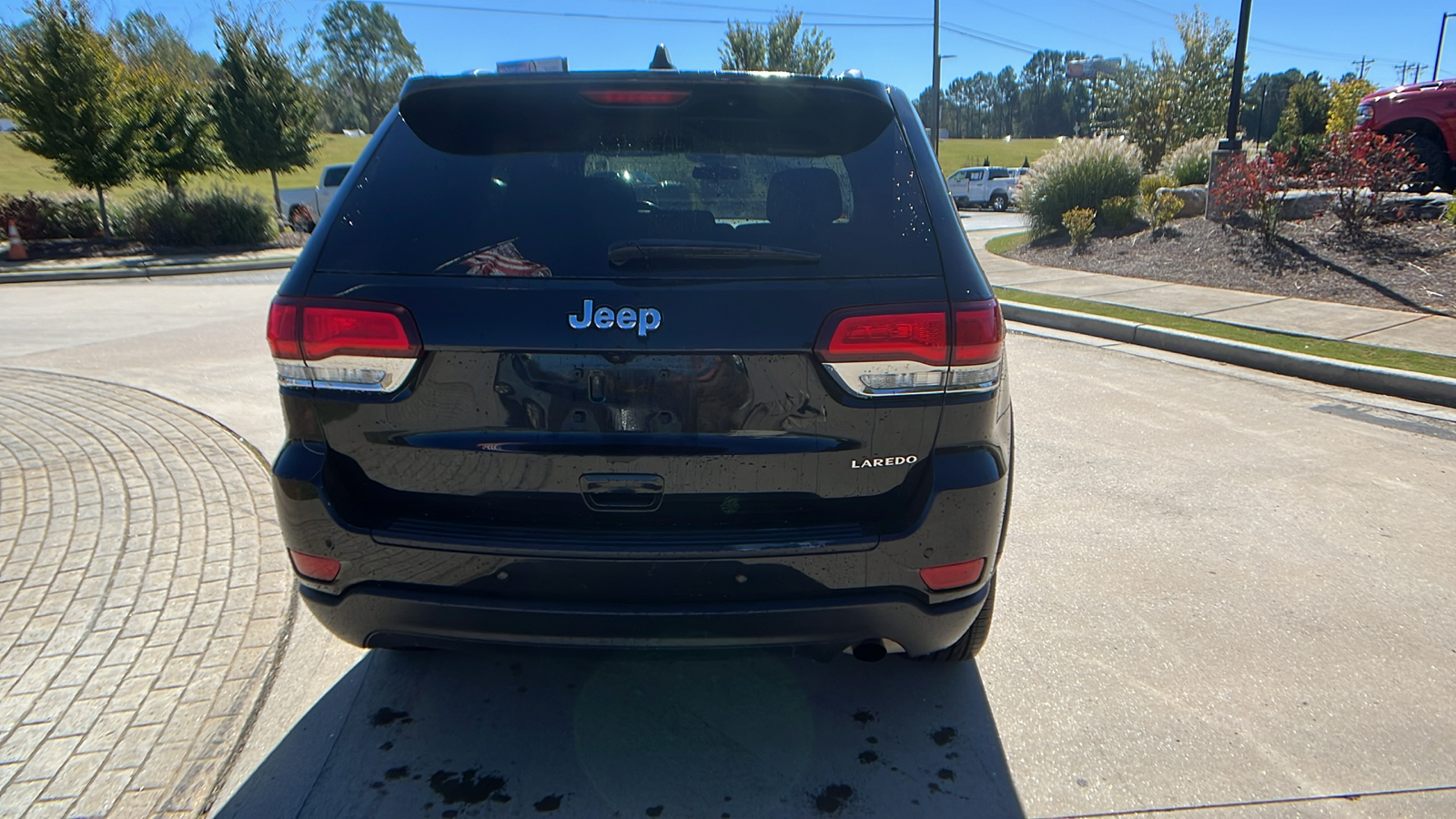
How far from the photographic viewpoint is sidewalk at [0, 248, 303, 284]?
15.8 metres

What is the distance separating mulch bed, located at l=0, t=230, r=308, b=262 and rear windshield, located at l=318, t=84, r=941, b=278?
59.3ft

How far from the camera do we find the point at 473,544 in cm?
215

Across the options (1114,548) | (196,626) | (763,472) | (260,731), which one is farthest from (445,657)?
(1114,548)

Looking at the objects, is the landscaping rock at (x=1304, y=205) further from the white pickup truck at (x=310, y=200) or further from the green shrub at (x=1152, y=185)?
the white pickup truck at (x=310, y=200)

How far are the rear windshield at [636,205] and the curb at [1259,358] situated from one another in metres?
5.96

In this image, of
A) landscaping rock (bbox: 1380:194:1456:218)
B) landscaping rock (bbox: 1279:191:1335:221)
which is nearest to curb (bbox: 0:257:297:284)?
landscaping rock (bbox: 1279:191:1335:221)

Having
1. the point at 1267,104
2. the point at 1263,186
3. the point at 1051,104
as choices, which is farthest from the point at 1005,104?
the point at 1263,186

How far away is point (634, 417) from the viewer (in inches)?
83.3

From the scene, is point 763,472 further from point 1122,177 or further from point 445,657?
point 1122,177

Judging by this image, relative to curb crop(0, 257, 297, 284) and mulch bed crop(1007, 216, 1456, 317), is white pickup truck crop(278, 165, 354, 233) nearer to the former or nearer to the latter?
curb crop(0, 257, 297, 284)

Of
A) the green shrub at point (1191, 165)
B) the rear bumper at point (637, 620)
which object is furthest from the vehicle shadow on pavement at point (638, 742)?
the green shrub at point (1191, 165)

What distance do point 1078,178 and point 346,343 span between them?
627 inches

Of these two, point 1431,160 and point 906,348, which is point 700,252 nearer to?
point 906,348

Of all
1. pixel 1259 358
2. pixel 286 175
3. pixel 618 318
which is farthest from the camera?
pixel 286 175
